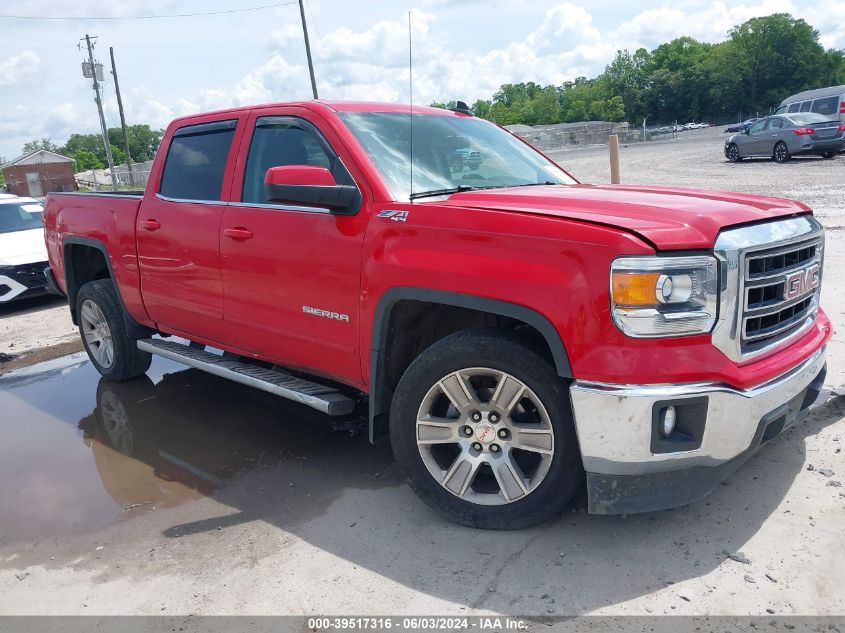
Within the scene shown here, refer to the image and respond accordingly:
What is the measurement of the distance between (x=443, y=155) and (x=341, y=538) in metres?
2.14

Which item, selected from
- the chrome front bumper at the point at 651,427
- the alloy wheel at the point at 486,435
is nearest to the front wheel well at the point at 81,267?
the alloy wheel at the point at 486,435

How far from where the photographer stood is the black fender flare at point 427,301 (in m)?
3.01

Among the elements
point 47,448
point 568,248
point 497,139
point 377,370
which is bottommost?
point 47,448

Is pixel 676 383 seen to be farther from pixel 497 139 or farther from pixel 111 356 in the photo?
pixel 111 356

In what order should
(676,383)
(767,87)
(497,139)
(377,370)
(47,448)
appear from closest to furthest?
(676,383) → (377,370) → (497,139) → (47,448) → (767,87)

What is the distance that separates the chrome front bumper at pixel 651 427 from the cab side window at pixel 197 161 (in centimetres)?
285

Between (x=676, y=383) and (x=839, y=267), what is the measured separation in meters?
5.64

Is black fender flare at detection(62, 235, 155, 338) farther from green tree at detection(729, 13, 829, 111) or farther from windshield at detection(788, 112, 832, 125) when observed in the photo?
green tree at detection(729, 13, 829, 111)

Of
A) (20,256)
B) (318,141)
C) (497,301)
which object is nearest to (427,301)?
(497,301)

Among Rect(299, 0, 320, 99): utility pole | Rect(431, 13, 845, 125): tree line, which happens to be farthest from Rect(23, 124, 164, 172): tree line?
Rect(299, 0, 320, 99): utility pole

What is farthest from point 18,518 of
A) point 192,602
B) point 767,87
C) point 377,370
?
point 767,87

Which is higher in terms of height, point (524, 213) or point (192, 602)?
point (524, 213)

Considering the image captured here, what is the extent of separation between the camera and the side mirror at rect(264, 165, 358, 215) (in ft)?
11.8

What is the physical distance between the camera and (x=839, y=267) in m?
7.45
